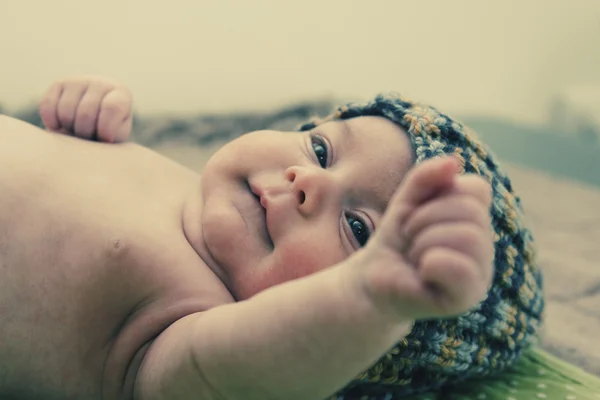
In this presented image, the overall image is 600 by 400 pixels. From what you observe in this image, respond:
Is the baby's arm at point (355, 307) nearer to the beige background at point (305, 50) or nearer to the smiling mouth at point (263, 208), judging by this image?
the smiling mouth at point (263, 208)

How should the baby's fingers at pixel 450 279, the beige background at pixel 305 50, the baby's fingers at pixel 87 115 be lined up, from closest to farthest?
the baby's fingers at pixel 450 279
the baby's fingers at pixel 87 115
the beige background at pixel 305 50

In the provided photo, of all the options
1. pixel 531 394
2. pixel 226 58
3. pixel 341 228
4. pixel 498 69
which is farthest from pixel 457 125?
pixel 498 69

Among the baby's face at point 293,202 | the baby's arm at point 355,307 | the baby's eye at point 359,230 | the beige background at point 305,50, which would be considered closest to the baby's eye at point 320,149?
the baby's face at point 293,202

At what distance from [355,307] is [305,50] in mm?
1462

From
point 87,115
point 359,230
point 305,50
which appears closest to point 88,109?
point 87,115

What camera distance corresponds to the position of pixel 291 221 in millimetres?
698

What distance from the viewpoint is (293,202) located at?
707 millimetres

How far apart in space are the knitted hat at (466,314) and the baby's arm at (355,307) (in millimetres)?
219

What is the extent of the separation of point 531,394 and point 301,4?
1300 millimetres

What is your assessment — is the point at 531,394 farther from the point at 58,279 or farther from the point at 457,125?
the point at 58,279

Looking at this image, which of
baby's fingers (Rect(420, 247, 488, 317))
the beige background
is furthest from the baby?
the beige background

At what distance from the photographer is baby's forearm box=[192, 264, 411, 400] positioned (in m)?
0.48

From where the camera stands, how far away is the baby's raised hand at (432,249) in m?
0.43

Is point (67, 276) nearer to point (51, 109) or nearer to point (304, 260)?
point (304, 260)
